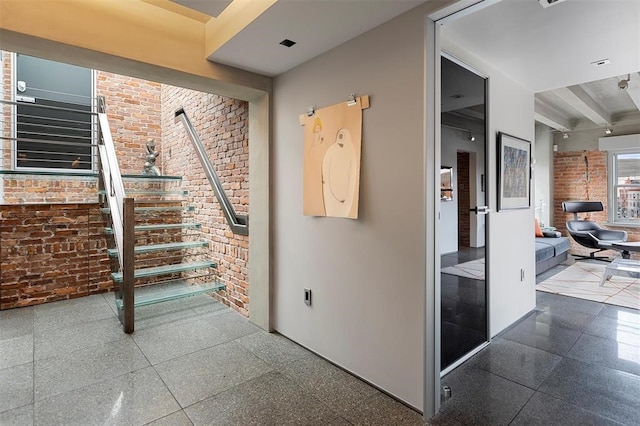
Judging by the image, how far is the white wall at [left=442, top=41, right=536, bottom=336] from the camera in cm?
294

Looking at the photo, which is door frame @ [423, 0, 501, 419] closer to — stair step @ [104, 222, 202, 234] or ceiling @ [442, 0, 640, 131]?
ceiling @ [442, 0, 640, 131]

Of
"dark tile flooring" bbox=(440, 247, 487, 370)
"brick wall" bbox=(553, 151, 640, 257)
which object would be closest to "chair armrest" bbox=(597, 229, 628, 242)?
"brick wall" bbox=(553, 151, 640, 257)

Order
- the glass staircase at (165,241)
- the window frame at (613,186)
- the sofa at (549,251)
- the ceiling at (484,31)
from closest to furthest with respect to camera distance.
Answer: the ceiling at (484,31)
the glass staircase at (165,241)
the sofa at (549,251)
the window frame at (613,186)

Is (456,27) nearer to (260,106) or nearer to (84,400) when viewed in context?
(260,106)

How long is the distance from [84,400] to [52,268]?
2692 mm

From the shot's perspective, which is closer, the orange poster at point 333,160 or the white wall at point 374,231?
the white wall at point 374,231

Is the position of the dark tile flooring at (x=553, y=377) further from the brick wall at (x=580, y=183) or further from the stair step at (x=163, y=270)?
the brick wall at (x=580, y=183)

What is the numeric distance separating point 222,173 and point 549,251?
531cm

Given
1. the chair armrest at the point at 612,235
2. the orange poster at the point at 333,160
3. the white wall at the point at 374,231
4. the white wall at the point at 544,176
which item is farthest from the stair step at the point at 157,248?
the chair armrest at the point at 612,235

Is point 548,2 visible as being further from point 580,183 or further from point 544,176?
point 580,183

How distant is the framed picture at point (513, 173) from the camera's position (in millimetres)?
3055

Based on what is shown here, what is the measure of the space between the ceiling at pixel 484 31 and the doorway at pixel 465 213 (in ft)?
1.04

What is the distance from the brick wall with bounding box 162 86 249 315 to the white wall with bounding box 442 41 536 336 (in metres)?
2.26

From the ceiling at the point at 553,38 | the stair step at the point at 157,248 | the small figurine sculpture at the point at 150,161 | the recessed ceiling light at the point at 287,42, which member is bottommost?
the stair step at the point at 157,248
